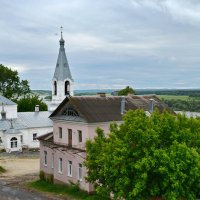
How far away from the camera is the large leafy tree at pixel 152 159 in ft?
72.7

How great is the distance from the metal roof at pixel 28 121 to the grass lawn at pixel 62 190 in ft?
88.5

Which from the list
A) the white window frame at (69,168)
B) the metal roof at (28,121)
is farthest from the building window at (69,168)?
the metal roof at (28,121)

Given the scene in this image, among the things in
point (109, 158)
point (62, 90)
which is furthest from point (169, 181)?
point (62, 90)

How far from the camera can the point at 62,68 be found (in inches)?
2958

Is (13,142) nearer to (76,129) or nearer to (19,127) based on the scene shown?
(19,127)

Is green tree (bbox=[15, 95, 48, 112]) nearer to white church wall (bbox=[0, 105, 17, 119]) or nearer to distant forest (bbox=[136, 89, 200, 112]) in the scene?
white church wall (bbox=[0, 105, 17, 119])

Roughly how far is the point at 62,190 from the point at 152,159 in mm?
15248

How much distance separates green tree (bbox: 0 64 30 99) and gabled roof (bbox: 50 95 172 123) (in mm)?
58721

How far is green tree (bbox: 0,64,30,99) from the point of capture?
9450 cm

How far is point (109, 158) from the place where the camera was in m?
23.7

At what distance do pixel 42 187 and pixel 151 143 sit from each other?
697 inches

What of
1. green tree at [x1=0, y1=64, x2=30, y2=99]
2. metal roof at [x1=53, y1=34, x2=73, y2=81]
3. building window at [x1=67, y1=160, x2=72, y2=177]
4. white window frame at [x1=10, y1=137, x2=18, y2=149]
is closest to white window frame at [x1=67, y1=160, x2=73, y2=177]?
building window at [x1=67, y1=160, x2=72, y2=177]

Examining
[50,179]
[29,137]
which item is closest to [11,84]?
[29,137]

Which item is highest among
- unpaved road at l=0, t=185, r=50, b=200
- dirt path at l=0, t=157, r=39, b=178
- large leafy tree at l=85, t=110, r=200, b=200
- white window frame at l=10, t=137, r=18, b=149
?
large leafy tree at l=85, t=110, r=200, b=200
